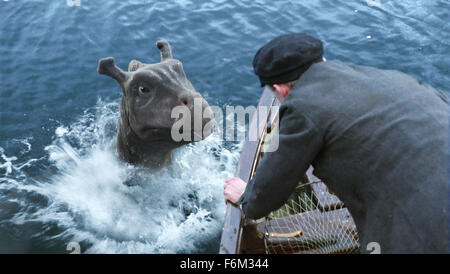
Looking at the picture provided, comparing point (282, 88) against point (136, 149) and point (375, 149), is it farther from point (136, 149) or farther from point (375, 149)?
point (136, 149)

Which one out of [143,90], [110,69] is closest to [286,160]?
[143,90]

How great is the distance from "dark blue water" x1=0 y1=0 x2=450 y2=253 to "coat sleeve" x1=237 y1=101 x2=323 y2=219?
2.54 m

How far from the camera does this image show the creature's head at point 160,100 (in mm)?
3613

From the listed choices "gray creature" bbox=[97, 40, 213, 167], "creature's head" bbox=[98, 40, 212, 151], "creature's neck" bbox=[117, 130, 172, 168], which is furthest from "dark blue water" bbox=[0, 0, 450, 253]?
"creature's head" bbox=[98, 40, 212, 151]

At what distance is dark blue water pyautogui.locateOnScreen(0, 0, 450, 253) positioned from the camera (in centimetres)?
514

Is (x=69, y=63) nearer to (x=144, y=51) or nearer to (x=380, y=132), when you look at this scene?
(x=144, y=51)

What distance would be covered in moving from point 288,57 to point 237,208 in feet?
6.01

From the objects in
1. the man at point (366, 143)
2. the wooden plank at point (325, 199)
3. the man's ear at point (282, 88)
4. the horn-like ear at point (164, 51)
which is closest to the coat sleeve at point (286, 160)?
the man at point (366, 143)

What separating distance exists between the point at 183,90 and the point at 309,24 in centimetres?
681

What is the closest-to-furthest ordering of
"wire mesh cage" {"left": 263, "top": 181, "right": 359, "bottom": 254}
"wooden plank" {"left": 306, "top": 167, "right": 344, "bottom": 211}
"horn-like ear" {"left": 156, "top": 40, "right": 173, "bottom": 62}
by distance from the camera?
1. "wire mesh cage" {"left": 263, "top": 181, "right": 359, "bottom": 254}
2. "wooden plank" {"left": 306, "top": 167, "right": 344, "bottom": 211}
3. "horn-like ear" {"left": 156, "top": 40, "right": 173, "bottom": 62}

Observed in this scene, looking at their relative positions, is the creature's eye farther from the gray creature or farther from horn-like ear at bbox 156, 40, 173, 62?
horn-like ear at bbox 156, 40, 173, 62

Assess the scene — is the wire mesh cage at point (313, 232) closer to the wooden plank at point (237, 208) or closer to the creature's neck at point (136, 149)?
the wooden plank at point (237, 208)

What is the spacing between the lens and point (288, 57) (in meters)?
2.46

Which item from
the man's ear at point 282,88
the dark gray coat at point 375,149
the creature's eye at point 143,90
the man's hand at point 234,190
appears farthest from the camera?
the creature's eye at point 143,90
